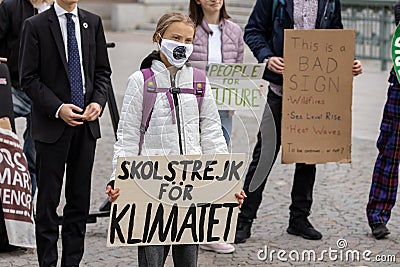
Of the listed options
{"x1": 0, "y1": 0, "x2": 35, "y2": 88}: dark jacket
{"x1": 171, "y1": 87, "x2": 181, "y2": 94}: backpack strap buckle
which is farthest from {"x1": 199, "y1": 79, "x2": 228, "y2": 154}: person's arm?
{"x1": 0, "y1": 0, "x2": 35, "y2": 88}: dark jacket

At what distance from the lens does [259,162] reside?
6.30 m

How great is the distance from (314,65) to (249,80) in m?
0.60

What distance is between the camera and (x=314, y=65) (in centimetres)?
644

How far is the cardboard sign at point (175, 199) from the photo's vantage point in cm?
464

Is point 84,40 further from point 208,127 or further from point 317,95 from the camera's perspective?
point 317,95

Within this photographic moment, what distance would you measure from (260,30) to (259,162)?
0.97m

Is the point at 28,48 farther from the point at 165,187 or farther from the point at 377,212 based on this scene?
the point at 377,212

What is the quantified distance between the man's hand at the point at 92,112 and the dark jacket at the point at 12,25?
4.64ft

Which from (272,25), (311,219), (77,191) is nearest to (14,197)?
(77,191)

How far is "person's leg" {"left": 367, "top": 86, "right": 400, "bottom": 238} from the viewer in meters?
6.56

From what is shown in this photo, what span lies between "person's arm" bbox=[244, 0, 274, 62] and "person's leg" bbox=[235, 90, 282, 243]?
30 centimetres

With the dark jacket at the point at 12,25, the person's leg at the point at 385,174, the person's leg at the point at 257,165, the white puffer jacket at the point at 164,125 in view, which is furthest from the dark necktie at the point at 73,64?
the person's leg at the point at 385,174

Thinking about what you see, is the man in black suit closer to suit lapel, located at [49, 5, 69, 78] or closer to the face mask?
suit lapel, located at [49, 5, 69, 78]

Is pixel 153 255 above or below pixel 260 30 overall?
below
